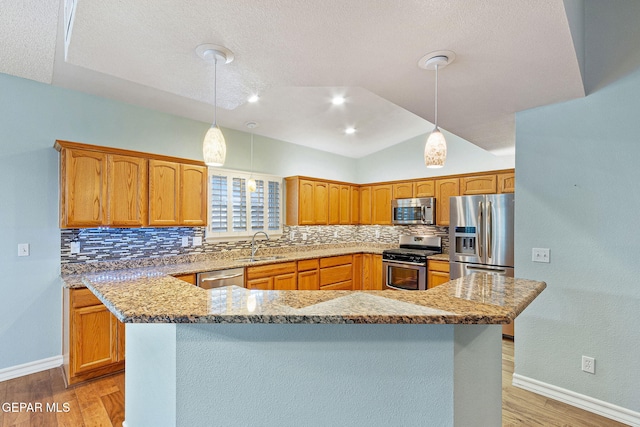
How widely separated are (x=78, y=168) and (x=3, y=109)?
0.81 metres

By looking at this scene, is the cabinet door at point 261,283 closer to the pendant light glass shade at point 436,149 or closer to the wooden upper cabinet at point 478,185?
the pendant light glass shade at point 436,149

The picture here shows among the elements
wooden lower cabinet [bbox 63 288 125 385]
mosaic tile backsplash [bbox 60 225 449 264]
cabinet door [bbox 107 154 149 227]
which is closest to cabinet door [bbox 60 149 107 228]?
cabinet door [bbox 107 154 149 227]

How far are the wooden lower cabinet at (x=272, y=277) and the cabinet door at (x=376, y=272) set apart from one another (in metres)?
1.58

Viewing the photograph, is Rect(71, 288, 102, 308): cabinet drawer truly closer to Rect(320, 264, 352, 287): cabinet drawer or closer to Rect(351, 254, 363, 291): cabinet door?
Rect(320, 264, 352, 287): cabinet drawer

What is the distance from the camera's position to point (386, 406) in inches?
51.4

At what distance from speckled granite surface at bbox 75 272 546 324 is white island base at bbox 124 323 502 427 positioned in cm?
10

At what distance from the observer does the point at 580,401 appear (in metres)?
2.29

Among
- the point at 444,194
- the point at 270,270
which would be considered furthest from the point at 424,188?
the point at 270,270

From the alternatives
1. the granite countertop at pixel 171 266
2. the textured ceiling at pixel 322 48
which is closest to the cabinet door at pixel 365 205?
the granite countertop at pixel 171 266

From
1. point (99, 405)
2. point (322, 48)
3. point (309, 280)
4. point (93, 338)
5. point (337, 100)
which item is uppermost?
point (337, 100)

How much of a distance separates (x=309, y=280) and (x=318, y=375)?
3171mm

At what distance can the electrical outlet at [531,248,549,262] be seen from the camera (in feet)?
8.05

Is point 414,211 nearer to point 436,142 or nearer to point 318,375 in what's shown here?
point 436,142

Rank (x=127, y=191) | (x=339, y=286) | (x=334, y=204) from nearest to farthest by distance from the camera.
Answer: (x=127, y=191) → (x=339, y=286) → (x=334, y=204)
